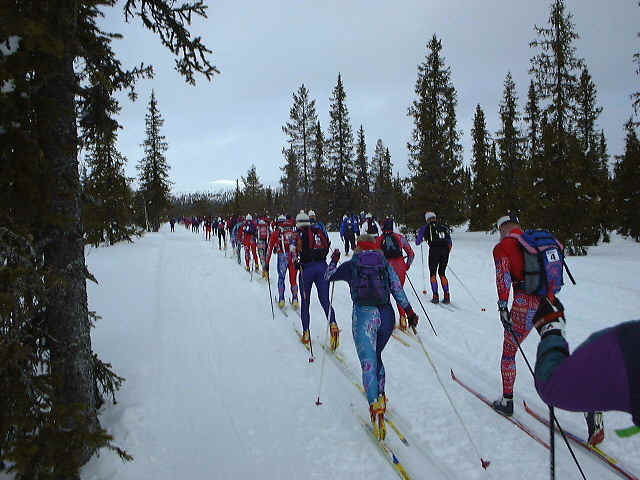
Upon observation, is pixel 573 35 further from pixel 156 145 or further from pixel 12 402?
pixel 156 145

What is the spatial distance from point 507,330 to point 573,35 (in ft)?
71.4

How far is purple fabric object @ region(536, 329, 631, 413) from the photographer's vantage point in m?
1.28

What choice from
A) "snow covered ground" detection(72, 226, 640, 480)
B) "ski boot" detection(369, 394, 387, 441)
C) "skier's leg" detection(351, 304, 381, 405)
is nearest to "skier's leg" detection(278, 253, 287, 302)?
"snow covered ground" detection(72, 226, 640, 480)

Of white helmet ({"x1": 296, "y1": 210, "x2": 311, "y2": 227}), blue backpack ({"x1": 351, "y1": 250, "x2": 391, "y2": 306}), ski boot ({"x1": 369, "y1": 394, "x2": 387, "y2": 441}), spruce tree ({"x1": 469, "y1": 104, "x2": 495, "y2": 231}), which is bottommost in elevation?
ski boot ({"x1": 369, "y1": 394, "x2": 387, "y2": 441})

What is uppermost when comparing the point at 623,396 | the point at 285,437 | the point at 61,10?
the point at 61,10

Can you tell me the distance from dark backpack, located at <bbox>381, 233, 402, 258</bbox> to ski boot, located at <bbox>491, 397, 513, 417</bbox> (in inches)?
154

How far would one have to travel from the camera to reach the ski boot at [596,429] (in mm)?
3609

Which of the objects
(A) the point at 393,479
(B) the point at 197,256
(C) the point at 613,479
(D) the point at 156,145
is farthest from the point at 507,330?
(D) the point at 156,145

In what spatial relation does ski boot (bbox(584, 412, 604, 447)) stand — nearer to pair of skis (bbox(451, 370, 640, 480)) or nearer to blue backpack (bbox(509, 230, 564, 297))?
pair of skis (bbox(451, 370, 640, 480))

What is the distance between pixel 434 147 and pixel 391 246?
61.9 feet

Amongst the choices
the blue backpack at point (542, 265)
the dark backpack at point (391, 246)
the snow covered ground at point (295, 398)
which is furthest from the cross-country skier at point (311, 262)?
the blue backpack at point (542, 265)

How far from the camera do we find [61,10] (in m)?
3.59

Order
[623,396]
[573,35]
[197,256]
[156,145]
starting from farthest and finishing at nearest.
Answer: [156,145]
[197,256]
[573,35]
[623,396]

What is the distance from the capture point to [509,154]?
94.5 feet
